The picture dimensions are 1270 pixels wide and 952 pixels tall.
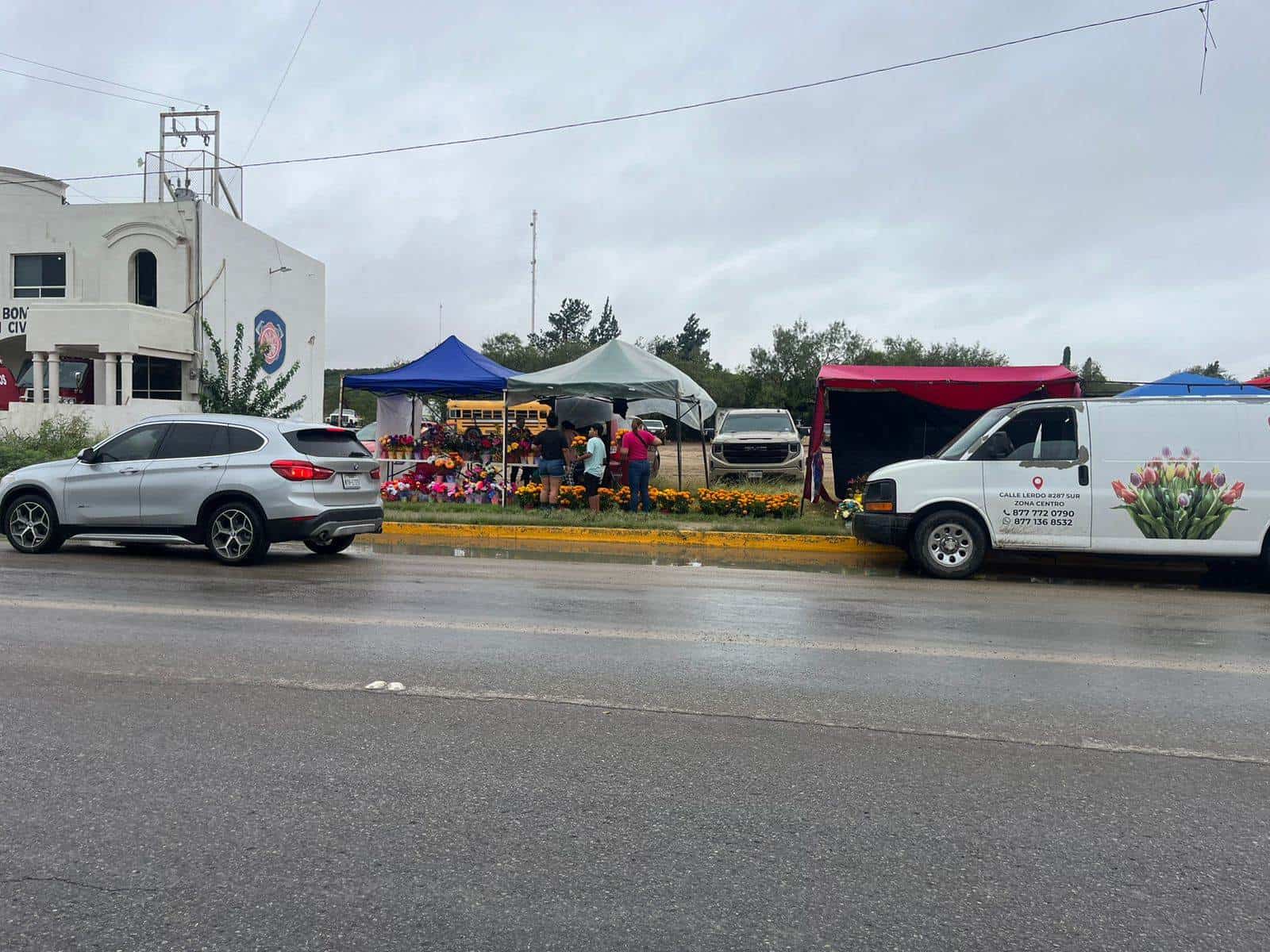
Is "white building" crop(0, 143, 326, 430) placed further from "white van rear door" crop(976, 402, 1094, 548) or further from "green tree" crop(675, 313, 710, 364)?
"green tree" crop(675, 313, 710, 364)

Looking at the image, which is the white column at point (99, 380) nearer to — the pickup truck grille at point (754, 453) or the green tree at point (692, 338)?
the pickup truck grille at point (754, 453)

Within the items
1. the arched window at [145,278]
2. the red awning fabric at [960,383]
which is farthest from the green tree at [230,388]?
the red awning fabric at [960,383]

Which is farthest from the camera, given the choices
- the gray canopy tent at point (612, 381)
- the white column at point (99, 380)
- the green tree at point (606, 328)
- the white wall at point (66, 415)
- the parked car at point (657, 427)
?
the green tree at point (606, 328)

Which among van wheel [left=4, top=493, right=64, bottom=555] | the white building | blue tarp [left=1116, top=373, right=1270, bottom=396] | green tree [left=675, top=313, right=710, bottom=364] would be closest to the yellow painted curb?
blue tarp [left=1116, top=373, right=1270, bottom=396]

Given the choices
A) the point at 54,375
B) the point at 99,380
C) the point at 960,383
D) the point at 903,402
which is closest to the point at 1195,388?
the point at 960,383

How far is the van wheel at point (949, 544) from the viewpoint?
11102 mm

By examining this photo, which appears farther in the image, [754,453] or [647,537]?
[754,453]

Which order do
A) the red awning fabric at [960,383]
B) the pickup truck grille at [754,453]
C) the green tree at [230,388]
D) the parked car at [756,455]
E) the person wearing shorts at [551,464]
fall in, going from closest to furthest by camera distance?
the red awning fabric at [960,383]
the person wearing shorts at [551,464]
the parked car at [756,455]
the pickup truck grille at [754,453]
the green tree at [230,388]

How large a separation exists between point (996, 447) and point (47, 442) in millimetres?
21191

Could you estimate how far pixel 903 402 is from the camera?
16.5 metres

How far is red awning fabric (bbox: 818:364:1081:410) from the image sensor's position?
48.5 feet

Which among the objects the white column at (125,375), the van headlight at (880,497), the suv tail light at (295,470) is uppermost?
the white column at (125,375)

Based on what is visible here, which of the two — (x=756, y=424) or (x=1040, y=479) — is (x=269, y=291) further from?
(x=1040, y=479)

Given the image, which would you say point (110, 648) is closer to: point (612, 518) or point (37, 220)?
point (612, 518)
